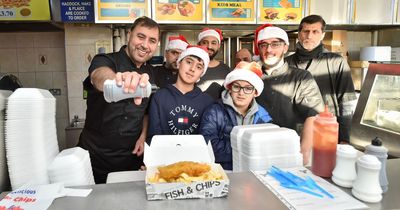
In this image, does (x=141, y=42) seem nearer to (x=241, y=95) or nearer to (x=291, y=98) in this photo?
(x=241, y=95)

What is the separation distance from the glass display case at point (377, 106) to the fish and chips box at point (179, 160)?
0.61 m

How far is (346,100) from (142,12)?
2126mm

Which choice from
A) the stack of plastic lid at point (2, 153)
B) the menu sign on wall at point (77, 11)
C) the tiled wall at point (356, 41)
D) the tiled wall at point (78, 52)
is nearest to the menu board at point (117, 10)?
the menu sign on wall at point (77, 11)

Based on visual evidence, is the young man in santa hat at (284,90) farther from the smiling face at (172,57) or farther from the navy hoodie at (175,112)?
the smiling face at (172,57)

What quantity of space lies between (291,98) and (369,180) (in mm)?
1209

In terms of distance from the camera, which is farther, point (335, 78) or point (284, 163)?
point (335, 78)

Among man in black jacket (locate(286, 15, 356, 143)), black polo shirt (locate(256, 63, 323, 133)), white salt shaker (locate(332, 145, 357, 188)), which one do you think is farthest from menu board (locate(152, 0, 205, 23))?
white salt shaker (locate(332, 145, 357, 188))

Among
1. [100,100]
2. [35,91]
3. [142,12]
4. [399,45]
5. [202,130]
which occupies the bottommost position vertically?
[202,130]

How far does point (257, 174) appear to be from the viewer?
823 millimetres

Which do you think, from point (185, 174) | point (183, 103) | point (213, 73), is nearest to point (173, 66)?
point (213, 73)

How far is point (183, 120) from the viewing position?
172cm

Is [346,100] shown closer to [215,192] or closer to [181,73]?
[181,73]

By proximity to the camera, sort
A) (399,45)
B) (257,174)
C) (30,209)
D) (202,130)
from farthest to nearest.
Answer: (399,45) → (202,130) → (257,174) → (30,209)

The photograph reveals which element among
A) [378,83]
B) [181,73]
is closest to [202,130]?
[181,73]
